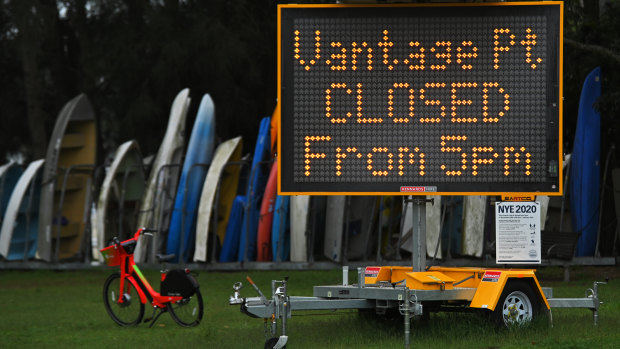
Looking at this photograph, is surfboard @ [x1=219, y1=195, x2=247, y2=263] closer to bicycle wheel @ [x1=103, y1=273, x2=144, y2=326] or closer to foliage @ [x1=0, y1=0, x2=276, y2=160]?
foliage @ [x1=0, y1=0, x2=276, y2=160]

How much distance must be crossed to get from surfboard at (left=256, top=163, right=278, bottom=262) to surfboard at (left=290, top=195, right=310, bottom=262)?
Result: 1.86ft

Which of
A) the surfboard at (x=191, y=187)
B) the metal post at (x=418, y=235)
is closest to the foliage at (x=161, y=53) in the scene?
the surfboard at (x=191, y=187)

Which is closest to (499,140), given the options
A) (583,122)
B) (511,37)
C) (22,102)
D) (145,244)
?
(511,37)

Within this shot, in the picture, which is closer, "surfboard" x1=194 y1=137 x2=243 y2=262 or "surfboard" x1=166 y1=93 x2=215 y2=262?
"surfboard" x1=194 y1=137 x2=243 y2=262

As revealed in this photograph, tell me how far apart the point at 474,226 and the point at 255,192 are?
15.2ft

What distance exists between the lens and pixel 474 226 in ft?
59.7

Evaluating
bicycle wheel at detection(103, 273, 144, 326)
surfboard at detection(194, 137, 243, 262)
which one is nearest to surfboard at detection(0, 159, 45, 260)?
surfboard at detection(194, 137, 243, 262)

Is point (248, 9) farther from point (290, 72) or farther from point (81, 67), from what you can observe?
point (290, 72)

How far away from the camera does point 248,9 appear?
92.3 ft

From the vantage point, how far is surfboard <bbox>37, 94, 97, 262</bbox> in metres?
21.5

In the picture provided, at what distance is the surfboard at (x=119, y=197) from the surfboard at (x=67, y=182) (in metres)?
0.53

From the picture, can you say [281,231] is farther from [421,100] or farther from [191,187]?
[421,100]

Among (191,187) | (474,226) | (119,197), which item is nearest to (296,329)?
(474,226)

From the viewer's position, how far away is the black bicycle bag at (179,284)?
10953 mm
